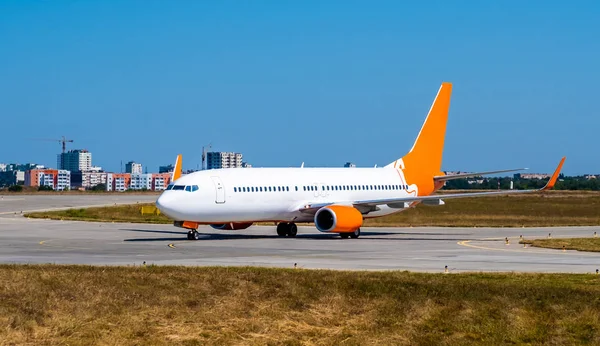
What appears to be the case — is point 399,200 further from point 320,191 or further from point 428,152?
point 428,152

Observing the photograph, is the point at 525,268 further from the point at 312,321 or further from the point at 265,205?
the point at 265,205

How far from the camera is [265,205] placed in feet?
167

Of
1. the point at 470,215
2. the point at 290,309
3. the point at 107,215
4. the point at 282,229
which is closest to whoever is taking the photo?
the point at 290,309

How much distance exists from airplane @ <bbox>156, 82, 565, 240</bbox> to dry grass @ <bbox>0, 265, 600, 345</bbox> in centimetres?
2011

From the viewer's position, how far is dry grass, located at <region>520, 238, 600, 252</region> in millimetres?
42406

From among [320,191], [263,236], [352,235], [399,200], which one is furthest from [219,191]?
[399,200]

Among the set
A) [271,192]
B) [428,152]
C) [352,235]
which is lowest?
[352,235]

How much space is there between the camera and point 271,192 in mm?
51375

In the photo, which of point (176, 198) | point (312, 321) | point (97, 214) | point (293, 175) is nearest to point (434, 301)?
point (312, 321)

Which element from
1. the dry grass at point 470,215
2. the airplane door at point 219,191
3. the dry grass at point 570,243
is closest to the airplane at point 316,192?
the airplane door at point 219,191

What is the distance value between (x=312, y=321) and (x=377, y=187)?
121ft

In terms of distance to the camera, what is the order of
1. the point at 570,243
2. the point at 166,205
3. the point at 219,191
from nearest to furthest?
the point at 570,243 → the point at 166,205 → the point at 219,191

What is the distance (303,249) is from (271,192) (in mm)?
9364

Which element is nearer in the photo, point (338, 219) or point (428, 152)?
point (338, 219)
